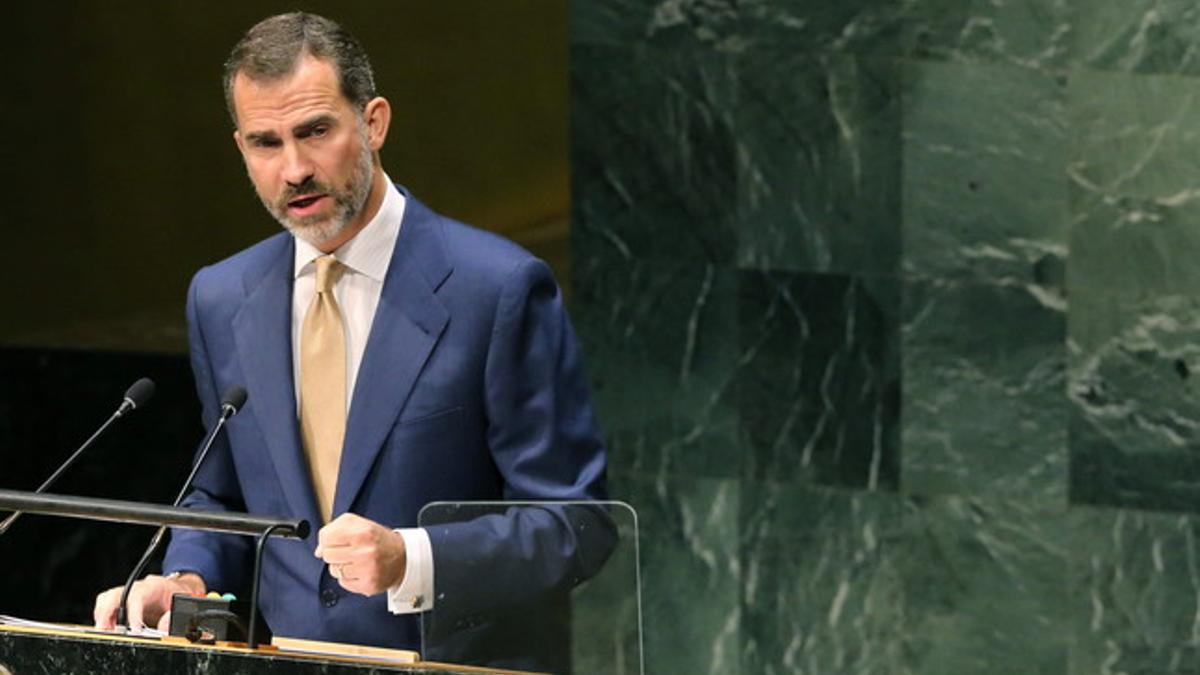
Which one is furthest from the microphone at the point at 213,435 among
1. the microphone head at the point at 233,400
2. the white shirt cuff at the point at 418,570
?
the white shirt cuff at the point at 418,570

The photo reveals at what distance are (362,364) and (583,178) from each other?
274 cm

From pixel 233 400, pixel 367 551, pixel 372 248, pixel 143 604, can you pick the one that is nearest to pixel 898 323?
pixel 372 248

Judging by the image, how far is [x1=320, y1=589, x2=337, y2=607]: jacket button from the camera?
4.04 m

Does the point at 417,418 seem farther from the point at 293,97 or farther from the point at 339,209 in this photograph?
the point at 293,97

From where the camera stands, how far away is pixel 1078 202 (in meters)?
6.36

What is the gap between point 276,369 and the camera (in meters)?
4.14

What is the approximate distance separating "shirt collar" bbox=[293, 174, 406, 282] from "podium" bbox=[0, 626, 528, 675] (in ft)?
2.51

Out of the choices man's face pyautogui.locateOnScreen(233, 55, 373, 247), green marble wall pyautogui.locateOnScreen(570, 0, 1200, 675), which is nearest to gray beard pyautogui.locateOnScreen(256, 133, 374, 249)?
man's face pyautogui.locateOnScreen(233, 55, 373, 247)

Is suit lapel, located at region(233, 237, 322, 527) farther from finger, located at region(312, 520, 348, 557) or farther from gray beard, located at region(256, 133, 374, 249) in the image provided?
finger, located at region(312, 520, 348, 557)

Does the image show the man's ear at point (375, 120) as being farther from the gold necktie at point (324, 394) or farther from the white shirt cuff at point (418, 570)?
the white shirt cuff at point (418, 570)

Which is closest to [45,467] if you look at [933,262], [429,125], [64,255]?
[64,255]

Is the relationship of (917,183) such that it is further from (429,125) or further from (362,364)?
(362,364)

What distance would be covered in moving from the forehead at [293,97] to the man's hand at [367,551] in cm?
75

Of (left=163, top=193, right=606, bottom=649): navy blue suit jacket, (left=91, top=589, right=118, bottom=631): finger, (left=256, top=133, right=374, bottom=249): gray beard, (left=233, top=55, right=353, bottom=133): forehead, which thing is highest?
(left=233, top=55, right=353, bottom=133): forehead
